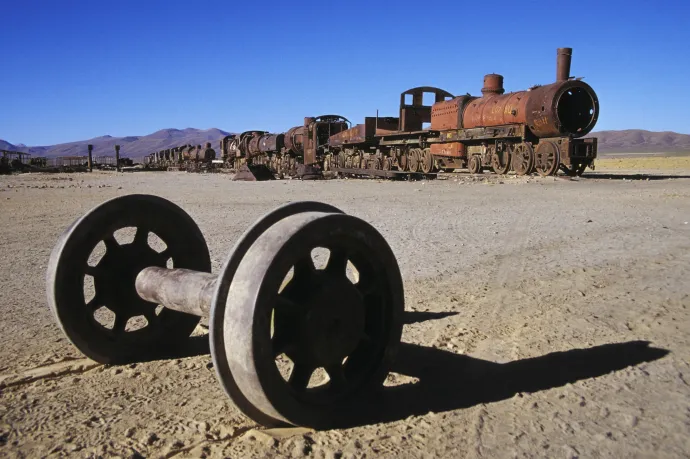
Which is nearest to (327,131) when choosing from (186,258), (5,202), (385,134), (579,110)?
(385,134)

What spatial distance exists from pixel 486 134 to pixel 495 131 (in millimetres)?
382

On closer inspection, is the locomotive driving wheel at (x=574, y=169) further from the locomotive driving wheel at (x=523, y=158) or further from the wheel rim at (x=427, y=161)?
the wheel rim at (x=427, y=161)

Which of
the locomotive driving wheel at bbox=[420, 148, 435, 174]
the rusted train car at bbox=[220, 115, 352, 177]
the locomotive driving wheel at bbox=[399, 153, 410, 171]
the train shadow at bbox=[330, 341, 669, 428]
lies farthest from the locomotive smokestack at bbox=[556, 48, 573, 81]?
the train shadow at bbox=[330, 341, 669, 428]

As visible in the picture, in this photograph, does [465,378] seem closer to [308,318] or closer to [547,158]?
[308,318]

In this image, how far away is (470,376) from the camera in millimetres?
2910

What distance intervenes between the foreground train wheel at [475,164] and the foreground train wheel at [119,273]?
18.4 meters

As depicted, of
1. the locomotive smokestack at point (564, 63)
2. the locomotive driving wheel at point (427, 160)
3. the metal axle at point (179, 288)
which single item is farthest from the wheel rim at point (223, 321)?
the locomotive driving wheel at point (427, 160)

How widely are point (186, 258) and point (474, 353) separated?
181 centimetres

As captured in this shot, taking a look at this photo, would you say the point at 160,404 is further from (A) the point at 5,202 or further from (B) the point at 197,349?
(A) the point at 5,202

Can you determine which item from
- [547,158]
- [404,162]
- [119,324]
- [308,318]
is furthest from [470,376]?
[404,162]

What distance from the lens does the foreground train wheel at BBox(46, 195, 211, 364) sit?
9.67ft

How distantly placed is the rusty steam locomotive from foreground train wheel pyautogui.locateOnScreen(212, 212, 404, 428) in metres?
16.1

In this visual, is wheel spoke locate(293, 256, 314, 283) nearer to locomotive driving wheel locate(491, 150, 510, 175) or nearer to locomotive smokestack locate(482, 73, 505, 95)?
locomotive driving wheel locate(491, 150, 510, 175)

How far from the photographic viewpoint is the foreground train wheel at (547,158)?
57.1ft
